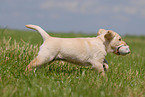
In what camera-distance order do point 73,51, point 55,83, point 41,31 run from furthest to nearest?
point 41,31
point 73,51
point 55,83

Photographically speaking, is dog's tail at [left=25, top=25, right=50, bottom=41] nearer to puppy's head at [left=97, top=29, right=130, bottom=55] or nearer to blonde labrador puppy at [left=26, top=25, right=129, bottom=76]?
blonde labrador puppy at [left=26, top=25, right=129, bottom=76]

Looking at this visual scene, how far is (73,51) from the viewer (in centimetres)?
306

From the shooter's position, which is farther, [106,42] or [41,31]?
[106,42]

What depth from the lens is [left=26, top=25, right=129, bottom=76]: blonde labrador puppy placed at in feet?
9.73

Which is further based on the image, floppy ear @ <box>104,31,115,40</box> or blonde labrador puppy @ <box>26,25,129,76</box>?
floppy ear @ <box>104,31,115,40</box>

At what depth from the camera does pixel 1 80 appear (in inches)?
109

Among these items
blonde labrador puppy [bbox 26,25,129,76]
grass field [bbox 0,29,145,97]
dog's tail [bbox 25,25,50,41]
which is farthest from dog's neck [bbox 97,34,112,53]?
dog's tail [bbox 25,25,50,41]

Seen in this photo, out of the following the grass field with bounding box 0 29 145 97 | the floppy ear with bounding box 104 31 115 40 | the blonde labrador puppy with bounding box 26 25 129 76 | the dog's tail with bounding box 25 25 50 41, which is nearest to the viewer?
the grass field with bounding box 0 29 145 97

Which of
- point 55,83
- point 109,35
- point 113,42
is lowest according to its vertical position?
point 55,83

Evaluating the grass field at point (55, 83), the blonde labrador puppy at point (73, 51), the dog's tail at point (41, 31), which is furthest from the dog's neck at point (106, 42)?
the dog's tail at point (41, 31)

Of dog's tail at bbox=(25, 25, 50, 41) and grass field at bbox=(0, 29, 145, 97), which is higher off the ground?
dog's tail at bbox=(25, 25, 50, 41)

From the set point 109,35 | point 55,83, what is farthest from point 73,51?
point 109,35

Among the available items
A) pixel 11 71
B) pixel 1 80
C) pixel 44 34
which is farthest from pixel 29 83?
pixel 44 34

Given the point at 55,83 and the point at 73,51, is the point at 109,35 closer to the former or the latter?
the point at 73,51
